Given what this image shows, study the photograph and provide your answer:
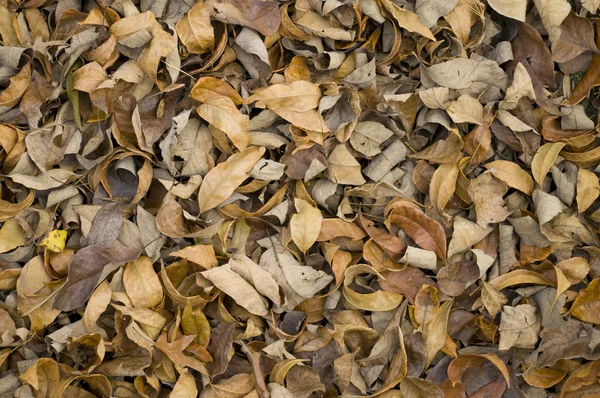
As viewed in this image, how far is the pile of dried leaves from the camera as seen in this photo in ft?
3.84

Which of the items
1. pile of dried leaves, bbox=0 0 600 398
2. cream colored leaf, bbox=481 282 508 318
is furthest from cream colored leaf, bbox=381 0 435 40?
cream colored leaf, bbox=481 282 508 318

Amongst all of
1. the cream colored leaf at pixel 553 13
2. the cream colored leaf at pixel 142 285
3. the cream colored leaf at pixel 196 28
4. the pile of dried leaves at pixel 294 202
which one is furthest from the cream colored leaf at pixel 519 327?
the cream colored leaf at pixel 196 28

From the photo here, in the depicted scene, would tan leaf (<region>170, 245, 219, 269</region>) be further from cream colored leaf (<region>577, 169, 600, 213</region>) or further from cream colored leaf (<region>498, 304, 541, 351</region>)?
cream colored leaf (<region>577, 169, 600, 213</region>)

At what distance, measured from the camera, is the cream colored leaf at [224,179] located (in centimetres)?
118

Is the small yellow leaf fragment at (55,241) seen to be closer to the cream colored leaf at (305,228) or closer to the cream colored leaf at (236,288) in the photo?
the cream colored leaf at (236,288)

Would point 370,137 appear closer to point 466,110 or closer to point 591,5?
point 466,110

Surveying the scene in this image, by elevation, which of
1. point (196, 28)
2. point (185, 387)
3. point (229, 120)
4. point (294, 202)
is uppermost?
point (196, 28)

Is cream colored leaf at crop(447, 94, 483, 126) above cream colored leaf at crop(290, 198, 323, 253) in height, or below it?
above

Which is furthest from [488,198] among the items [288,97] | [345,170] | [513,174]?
[288,97]

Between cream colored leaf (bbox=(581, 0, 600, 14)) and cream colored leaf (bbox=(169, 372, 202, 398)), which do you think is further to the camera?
cream colored leaf (bbox=(581, 0, 600, 14))

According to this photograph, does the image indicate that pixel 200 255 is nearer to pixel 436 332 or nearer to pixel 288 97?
pixel 288 97

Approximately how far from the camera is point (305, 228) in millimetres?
1180

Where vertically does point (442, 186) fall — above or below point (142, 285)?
above

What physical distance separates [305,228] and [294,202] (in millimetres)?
60
